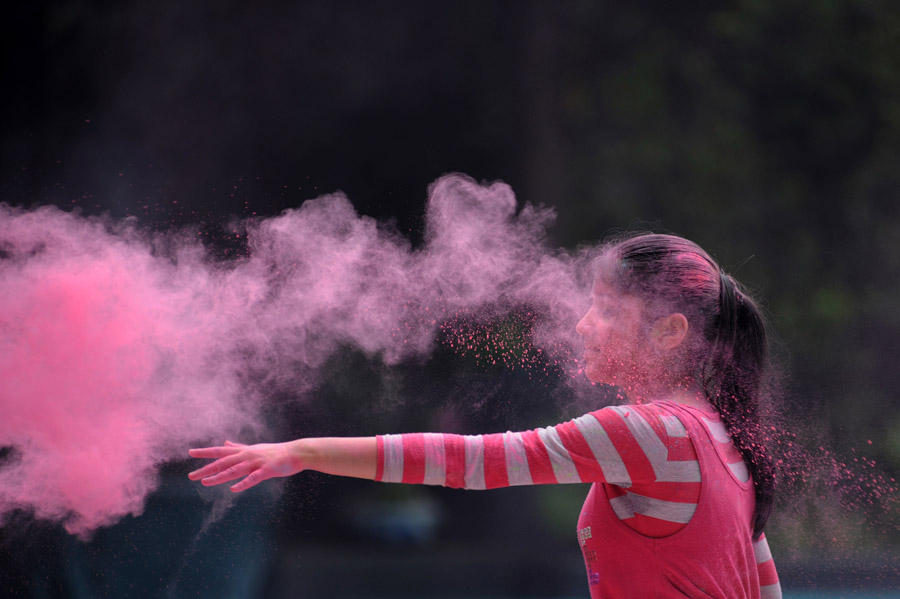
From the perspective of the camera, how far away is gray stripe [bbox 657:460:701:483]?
62cm

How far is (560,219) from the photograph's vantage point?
1479mm

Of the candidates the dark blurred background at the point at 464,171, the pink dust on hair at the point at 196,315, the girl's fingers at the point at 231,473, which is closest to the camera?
the girl's fingers at the point at 231,473

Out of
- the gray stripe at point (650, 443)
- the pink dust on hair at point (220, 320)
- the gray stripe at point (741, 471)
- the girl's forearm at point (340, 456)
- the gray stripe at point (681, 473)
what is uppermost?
the pink dust on hair at point (220, 320)

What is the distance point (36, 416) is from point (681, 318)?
102 cm

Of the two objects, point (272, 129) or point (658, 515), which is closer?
point (658, 515)

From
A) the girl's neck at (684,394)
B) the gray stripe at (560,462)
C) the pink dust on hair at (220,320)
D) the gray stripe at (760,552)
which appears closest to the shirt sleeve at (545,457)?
the gray stripe at (560,462)

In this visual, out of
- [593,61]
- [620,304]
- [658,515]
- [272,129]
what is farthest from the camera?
[593,61]

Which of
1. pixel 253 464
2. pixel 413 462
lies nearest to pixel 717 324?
pixel 413 462

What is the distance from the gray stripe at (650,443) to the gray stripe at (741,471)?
10 cm

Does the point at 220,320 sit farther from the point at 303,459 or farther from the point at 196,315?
the point at 303,459

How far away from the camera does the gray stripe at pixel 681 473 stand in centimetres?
62

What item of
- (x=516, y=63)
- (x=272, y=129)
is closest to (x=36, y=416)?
(x=272, y=129)

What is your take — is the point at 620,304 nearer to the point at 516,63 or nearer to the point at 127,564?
the point at 516,63

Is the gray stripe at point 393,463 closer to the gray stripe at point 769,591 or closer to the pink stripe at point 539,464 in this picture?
the pink stripe at point 539,464
